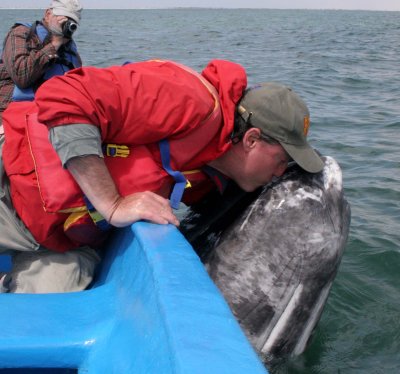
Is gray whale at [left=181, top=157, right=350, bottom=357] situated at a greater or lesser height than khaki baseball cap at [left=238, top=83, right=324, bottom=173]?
lesser

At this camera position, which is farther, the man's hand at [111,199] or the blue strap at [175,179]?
the blue strap at [175,179]

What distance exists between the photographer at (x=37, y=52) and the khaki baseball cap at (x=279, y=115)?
9.20 ft

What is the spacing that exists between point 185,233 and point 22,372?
1.45 metres

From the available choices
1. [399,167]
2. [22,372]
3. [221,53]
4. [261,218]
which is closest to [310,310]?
[261,218]

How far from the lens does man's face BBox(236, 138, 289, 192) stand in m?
2.84

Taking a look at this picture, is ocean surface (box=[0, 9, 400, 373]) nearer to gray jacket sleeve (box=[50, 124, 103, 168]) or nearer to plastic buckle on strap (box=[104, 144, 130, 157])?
plastic buckle on strap (box=[104, 144, 130, 157])

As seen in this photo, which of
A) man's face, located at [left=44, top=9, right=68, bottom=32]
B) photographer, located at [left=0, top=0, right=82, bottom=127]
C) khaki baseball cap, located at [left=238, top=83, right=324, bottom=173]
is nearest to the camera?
khaki baseball cap, located at [left=238, top=83, right=324, bottom=173]

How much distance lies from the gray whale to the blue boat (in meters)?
0.60

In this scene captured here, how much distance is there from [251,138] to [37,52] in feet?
9.75

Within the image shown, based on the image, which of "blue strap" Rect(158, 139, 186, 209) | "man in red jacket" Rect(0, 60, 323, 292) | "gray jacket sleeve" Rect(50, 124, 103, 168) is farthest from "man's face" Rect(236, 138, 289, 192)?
"gray jacket sleeve" Rect(50, 124, 103, 168)

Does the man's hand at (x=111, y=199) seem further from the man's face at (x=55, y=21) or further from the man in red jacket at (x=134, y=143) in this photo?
the man's face at (x=55, y=21)

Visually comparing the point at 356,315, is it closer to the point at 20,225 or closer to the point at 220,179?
the point at 220,179

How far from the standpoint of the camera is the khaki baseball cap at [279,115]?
2.75 metres

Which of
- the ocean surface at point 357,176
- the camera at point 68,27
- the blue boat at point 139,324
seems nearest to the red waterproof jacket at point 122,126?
the blue boat at point 139,324
